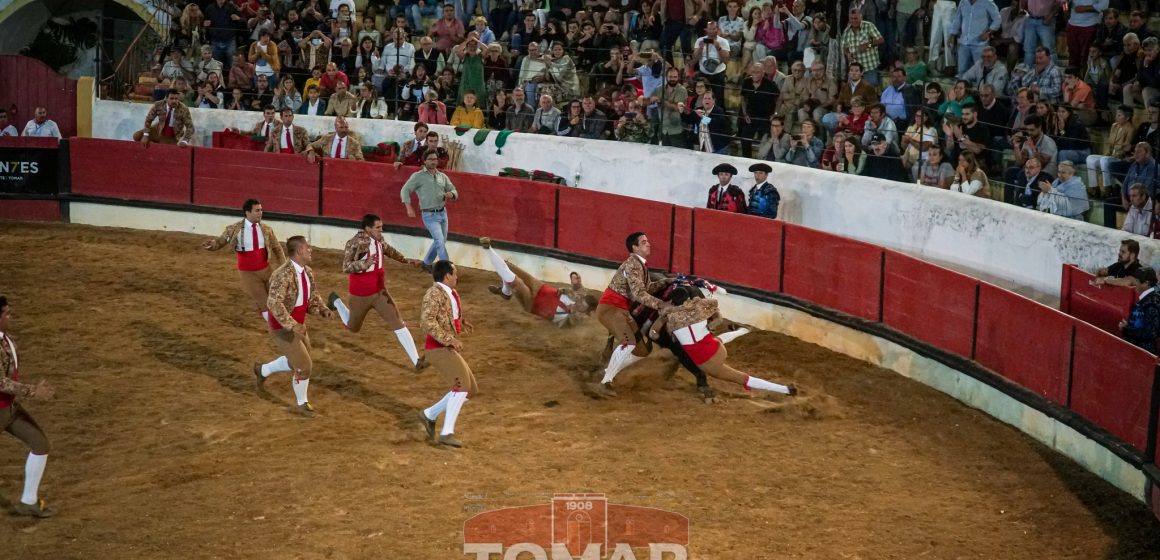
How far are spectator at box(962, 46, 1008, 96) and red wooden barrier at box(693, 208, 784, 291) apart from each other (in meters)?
2.86

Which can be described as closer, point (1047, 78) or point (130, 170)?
point (1047, 78)

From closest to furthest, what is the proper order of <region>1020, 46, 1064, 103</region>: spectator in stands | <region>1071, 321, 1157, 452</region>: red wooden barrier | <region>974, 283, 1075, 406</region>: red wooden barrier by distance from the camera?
<region>1071, 321, 1157, 452</region>: red wooden barrier
<region>974, 283, 1075, 406</region>: red wooden barrier
<region>1020, 46, 1064, 103</region>: spectator in stands

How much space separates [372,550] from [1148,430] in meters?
6.04

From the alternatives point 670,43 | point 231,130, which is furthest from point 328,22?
point 670,43

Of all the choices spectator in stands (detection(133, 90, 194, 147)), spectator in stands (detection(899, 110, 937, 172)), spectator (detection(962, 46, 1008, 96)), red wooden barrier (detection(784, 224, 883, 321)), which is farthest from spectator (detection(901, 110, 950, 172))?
spectator in stands (detection(133, 90, 194, 147))

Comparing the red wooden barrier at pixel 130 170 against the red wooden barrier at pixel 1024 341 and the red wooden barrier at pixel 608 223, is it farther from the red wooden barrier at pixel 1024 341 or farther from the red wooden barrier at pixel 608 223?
the red wooden barrier at pixel 1024 341

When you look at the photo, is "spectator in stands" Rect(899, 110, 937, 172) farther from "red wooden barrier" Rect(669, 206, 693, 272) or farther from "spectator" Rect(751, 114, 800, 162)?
"red wooden barrier" Rect(669, 206, 693, 272)

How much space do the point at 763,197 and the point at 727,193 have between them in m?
0.44

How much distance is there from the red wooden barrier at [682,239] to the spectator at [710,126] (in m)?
1.49

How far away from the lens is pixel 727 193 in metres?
17.7

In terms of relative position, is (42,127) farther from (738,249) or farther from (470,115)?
(738,249)

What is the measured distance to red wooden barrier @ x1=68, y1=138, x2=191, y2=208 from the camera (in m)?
21.6

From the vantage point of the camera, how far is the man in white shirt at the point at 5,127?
72.9 feet

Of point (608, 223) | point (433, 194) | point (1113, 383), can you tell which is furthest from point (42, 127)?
point (1113, 383)
